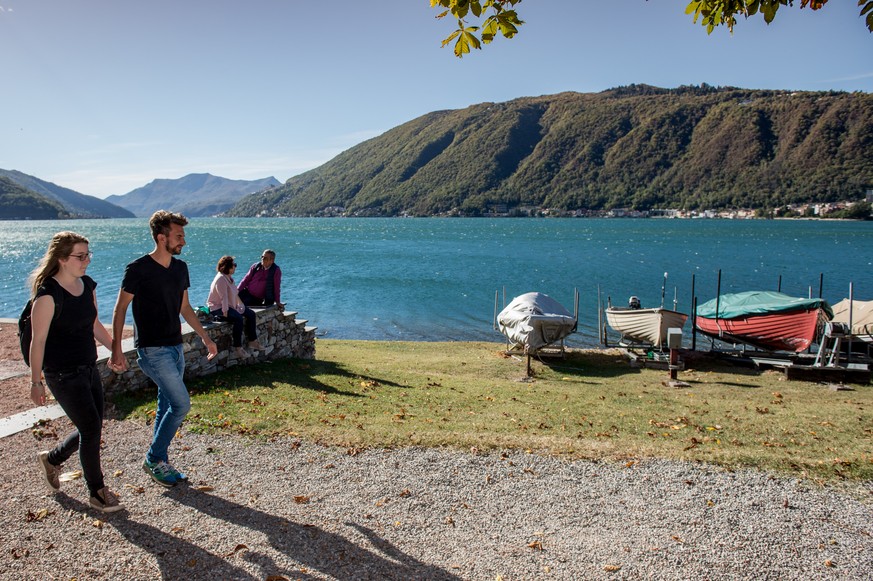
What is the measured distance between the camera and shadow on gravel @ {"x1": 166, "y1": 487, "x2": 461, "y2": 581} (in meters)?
4.38

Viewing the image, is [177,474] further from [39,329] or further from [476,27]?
[476,27]

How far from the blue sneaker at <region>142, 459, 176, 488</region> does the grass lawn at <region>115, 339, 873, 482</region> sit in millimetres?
1632

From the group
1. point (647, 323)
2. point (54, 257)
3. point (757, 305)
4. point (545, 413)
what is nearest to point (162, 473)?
point (54, 257)

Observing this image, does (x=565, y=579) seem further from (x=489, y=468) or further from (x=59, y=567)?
(x=59, y=567)

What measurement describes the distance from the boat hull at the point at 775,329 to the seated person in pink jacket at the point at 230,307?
16751 mm

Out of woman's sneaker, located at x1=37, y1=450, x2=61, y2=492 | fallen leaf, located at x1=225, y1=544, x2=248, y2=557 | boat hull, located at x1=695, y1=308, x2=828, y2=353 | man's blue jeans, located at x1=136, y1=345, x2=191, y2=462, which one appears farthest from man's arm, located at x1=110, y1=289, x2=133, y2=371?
boat hull, located at x1=695, y1=308, x2=828, y2=353

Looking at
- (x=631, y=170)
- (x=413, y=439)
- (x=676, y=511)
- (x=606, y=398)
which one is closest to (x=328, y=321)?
(x=606, y=398)

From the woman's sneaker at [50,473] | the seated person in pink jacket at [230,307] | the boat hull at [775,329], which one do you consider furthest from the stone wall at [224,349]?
the boat hull at [775,329]

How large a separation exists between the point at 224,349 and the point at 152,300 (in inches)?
233

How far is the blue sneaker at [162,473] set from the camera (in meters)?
5.58

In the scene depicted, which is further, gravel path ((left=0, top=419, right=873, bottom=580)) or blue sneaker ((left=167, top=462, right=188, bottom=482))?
blue sneaker ((left=167, top=462, right=188, bottom=482))

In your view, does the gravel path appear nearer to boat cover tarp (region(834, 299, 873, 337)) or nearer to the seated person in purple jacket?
the seated person in purple jacket

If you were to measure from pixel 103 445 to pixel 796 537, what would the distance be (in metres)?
7.22

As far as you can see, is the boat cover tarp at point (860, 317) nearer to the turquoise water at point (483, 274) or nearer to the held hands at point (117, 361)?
the turquoise water at point (483, 274)
